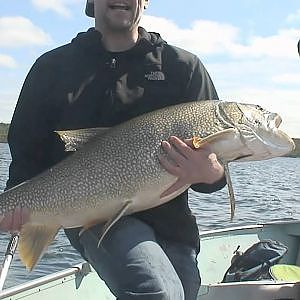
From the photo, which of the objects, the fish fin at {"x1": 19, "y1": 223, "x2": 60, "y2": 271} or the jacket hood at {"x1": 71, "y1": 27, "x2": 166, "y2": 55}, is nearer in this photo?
the fish fin at {"x1": 19, "y1": 223, "x2": 60, "y2": 271}

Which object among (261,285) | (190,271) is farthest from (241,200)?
(190,271)

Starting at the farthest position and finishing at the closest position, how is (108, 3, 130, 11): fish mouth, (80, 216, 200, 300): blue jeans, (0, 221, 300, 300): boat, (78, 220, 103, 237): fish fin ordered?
(0, 221, 300, 300): boat, (108, 3, 130, 11): fish mouth, (78, 220, 103, 237): fish fin, (80, 216, 200, 300): blue jeans

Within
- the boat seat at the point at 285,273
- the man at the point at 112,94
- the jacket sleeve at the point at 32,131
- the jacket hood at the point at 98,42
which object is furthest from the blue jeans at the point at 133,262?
the boat seat at the point at 285,273

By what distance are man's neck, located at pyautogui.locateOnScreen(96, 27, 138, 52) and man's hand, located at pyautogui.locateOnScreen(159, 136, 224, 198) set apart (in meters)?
0.79

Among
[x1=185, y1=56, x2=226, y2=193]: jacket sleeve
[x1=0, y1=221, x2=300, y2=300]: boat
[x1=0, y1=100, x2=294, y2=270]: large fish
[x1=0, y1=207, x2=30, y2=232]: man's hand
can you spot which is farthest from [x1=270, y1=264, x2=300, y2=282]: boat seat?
Result: [x1=0, y1=207, x2=30, y2=232]: man's hand

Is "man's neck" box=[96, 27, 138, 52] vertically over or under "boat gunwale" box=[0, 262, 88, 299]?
over

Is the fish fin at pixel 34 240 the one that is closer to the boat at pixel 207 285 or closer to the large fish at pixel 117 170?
the large fish at pixel 117 170

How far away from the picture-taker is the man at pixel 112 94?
3443 millimetres

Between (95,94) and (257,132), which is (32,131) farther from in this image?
(257,132)

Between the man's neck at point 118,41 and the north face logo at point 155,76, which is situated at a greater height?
the man's neck at point 118,41

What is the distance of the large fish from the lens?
307 centimetres

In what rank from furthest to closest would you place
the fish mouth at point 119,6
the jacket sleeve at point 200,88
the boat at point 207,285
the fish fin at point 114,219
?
the boat at point 207,285, the jacket sleeve at point 200,88, the fish mouth at point 119,6, the fish fin at point 114,219

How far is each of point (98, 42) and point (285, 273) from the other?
2714 millimetres

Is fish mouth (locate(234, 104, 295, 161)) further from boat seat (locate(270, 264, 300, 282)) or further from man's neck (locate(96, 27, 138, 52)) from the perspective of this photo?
boat seat (locate(270, 264, 300, 282))
